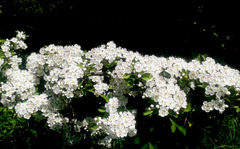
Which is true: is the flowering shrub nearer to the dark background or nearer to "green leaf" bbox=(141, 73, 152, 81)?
"green leaf" bbox=(141, 73, 152, 81)

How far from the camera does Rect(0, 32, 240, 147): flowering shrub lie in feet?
7.52

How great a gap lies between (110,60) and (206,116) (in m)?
1.13

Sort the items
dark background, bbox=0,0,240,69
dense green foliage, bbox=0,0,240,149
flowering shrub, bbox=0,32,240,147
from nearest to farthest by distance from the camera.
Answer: flowering shrub, bbox=0,32,240,147 < dense green foliage, bbox=0,0,240,149 < dark background, bbox=0,0,240,69

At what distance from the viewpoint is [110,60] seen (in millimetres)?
2562

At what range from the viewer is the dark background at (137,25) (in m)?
3.50

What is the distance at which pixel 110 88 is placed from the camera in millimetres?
2518

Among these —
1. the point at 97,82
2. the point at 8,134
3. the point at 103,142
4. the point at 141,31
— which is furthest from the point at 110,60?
the point at 8,134

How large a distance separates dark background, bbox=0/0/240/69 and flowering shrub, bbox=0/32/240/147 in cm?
110

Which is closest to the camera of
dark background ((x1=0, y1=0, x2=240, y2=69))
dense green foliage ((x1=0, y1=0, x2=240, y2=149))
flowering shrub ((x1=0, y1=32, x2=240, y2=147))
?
flowering shrub ((x1=0, y1=32, x2=240, y2=147))

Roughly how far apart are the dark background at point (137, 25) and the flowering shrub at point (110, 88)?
3.62 feet

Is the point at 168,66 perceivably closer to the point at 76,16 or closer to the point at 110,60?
the point at 110,60

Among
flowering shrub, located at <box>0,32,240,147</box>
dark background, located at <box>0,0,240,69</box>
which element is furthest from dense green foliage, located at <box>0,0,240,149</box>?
flowering shrub, located at <box>0,32,240,147</box>

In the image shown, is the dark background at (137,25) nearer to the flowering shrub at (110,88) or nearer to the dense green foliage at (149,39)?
the dense green foliage at (149,39)

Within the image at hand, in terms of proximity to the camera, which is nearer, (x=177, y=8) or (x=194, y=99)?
(x=194, y=99)
